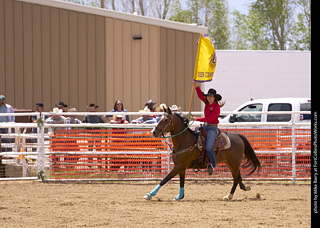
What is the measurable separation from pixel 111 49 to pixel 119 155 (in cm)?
804

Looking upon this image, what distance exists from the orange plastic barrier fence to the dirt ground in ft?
1.57

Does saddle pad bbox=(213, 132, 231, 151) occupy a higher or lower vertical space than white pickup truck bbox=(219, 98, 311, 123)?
lower

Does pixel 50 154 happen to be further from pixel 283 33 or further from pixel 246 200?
pixel 283 33

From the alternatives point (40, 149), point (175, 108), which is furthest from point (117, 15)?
point (40, 149)

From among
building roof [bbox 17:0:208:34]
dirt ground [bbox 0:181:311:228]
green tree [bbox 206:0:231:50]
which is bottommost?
dirt ground [bbox 0:181:311:228]

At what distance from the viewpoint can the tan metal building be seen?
1933cm

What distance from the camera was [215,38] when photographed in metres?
55.0

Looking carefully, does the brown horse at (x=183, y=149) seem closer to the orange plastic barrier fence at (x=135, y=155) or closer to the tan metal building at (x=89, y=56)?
the orange plastic barrier fence at (x=135, y=155)

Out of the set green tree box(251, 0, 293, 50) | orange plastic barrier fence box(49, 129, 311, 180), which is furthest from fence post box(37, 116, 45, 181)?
green tree box(251, 0, 293, 50)

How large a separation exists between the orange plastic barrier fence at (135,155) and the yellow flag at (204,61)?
296 centimetres

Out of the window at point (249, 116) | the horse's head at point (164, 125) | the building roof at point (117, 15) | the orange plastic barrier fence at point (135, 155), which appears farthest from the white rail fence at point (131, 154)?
the building roof at point (117, 15)

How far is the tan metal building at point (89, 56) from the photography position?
63.4 ft

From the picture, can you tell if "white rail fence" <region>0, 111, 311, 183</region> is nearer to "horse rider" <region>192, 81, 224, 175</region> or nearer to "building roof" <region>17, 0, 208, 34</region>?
"horse rider" <region>192, 81, 224, 175</region>

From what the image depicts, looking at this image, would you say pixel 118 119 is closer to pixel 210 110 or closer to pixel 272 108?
pixel 210 110
